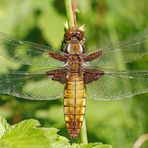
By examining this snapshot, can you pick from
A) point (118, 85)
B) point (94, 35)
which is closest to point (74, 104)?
point (118, 85)

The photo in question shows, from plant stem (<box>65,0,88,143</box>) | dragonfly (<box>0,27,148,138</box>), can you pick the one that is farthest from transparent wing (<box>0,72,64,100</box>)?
Answer: plant stem (<box>65,0,88,143</box>)

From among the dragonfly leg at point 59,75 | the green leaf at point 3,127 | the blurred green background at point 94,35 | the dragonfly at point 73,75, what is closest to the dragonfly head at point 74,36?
the dragonfly at point 73,75

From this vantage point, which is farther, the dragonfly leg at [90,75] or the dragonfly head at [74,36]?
the dragonfly leg at [90,75]

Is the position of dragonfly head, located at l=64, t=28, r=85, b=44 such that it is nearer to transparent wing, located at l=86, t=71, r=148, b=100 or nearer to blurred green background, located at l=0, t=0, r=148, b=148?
transparent wing, located at l=86, t=71, r=148, b=100

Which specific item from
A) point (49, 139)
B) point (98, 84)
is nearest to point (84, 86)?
point (98, 84)

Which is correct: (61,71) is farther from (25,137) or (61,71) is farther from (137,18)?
(137,18)

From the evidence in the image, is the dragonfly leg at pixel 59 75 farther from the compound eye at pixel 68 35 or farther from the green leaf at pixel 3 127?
the green leaf at pixel 3 127
